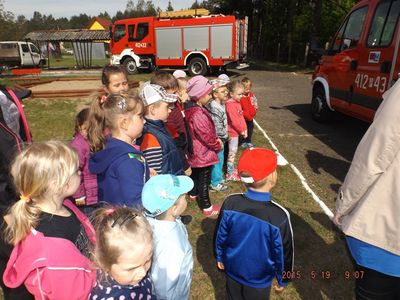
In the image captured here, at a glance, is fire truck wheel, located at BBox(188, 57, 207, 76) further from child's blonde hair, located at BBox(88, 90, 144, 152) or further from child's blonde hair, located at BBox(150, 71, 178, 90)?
child's blonde hair, located at BBox(88, 90, 144, 152)

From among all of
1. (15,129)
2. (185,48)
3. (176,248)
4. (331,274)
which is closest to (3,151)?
(15,129)

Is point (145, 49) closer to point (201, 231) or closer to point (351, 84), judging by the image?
point (351, 84)

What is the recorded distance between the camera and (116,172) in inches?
89.3

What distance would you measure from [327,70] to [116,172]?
6446 mm

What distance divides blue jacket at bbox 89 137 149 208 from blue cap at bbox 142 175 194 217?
0.35 metres

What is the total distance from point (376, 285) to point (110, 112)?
197cm

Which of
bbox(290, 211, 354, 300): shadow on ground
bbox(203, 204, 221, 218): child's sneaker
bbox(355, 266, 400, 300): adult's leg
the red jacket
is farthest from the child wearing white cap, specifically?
the red jacket

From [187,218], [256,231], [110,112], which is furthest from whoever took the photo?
[187,218]

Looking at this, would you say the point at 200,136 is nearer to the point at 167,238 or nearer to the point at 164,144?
the point at 164,144

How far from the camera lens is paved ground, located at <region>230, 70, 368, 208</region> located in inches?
205

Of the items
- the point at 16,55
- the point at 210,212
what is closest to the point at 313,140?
the point at 210,212

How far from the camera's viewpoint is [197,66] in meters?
20.4

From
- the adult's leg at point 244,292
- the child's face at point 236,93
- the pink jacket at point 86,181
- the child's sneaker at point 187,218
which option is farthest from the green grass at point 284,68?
the adult's leg at point 244,292

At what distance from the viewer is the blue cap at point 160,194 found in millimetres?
1777
